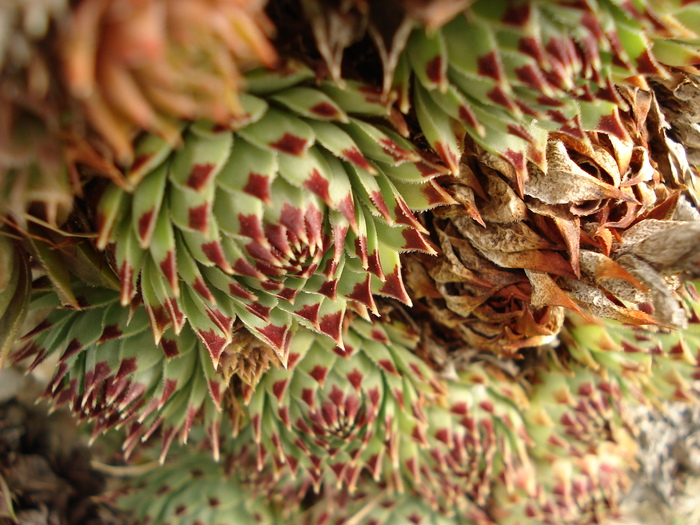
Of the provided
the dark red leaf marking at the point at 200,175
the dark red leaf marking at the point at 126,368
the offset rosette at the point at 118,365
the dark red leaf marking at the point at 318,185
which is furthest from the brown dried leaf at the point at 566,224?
the dark red leaf marking at the point at 126,368

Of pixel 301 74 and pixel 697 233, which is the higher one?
pixel 301 74

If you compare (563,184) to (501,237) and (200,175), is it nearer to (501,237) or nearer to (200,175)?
(501,237)

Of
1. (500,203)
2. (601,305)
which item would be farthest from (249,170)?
(601,305)

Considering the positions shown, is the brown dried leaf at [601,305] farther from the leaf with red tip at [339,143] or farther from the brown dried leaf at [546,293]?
the leaf with red tip at [339,143]

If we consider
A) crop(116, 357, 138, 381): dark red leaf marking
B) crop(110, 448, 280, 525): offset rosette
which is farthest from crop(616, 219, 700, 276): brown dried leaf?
crop(110, 448, 280, 525): offset rosette

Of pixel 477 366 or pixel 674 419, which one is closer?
pixel 477 366

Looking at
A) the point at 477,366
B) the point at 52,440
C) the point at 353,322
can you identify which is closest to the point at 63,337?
the point at 353,322

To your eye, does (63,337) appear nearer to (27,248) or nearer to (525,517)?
(27,248)
